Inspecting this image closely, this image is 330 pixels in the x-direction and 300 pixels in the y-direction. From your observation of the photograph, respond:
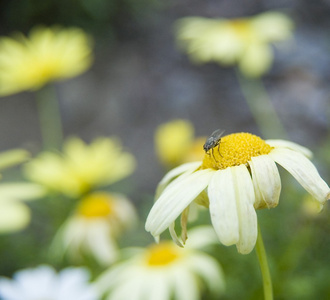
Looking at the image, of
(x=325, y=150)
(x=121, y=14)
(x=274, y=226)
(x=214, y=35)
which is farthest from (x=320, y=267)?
(x=121, y=14)

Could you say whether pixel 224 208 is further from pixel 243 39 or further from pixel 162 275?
pixel 243 39

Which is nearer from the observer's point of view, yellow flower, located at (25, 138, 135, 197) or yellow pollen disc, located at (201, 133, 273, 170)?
yellow pollen disc, located at (201, 133, 273, 170)

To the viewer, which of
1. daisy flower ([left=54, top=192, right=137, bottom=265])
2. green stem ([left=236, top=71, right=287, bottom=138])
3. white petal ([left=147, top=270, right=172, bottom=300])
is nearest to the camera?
white petal ([left=147, top=270, right=172, bottom=300])

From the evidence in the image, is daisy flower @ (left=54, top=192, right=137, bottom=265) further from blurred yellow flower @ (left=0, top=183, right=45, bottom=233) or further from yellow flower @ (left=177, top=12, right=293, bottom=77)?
yellow flower @ (left=177, top=12, right=293, bottom=77)

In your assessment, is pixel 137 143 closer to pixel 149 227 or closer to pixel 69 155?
pixel 69 155

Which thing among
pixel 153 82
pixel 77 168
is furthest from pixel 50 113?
pixel 77 168

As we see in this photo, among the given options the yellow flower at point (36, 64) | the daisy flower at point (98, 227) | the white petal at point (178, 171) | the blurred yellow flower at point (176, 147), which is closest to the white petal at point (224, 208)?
the white petal at point (178, 171)

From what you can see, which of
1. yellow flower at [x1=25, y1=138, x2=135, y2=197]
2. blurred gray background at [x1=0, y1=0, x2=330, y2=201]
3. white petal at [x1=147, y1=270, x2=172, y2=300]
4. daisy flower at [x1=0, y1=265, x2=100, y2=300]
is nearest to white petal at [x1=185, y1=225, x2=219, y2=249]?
white petal at [x1=147, y1=270, x2=172, y2=300]
